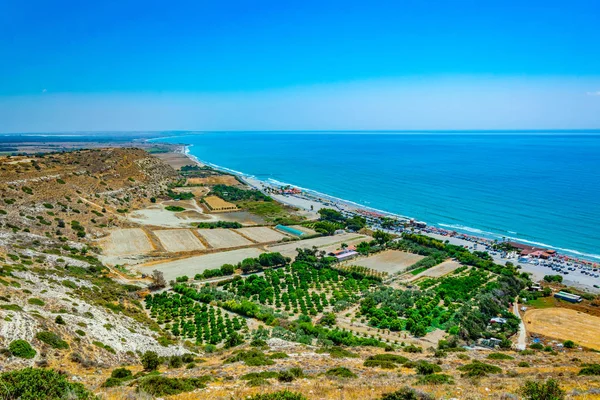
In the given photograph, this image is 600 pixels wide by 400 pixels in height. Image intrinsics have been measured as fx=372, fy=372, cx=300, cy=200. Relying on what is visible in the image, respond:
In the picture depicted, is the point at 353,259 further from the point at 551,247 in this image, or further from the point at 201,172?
the point at 201,172

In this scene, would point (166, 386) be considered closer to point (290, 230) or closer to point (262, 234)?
point (262, 234)

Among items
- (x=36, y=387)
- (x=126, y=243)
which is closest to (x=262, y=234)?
(x=126, y=243)

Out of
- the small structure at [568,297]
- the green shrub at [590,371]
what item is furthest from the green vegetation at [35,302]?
the small structure at [568,297]

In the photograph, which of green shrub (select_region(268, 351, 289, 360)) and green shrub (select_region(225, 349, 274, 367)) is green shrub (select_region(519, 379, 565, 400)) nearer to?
green shrub (select_region(225, 349, 274, 367))

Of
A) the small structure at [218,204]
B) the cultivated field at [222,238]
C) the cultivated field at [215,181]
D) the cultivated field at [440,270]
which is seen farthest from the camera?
the cultivated field at [215,181]

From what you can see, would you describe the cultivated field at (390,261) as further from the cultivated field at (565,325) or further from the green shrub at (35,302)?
the green shrub at (35,302)

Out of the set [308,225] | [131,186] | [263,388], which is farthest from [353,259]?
[131,186]
